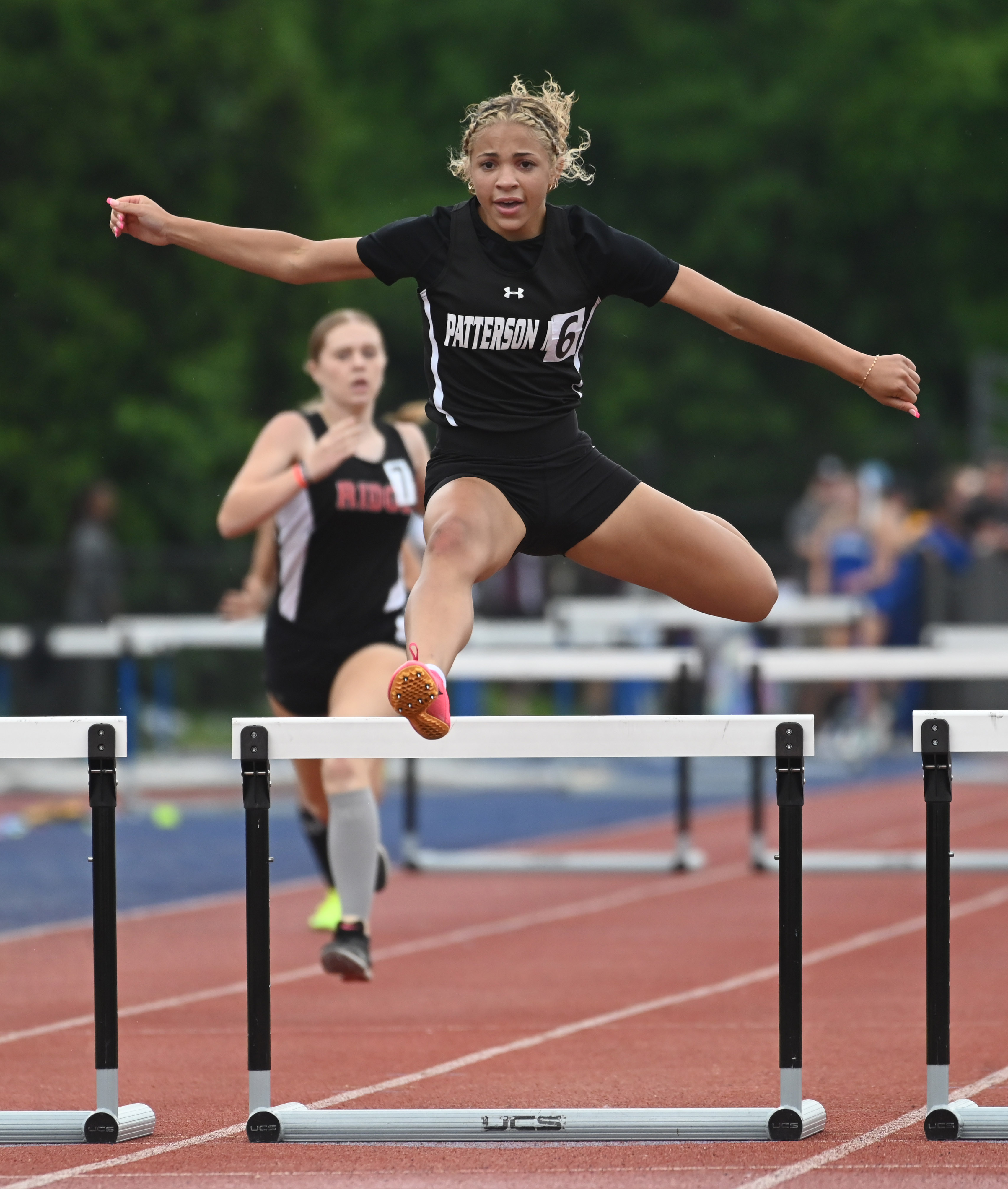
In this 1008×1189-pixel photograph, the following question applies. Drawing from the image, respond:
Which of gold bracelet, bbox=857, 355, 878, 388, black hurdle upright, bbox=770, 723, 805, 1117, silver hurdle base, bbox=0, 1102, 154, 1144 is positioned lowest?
silver hurdle base, bbox=0, 1102, 154, 1144

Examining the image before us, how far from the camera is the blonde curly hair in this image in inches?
206

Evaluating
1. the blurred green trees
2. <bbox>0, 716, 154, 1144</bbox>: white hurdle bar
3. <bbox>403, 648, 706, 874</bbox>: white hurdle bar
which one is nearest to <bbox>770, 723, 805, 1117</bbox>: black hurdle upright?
<bbox>0, 716, 154, 1144</bbox>: white hurdle bar

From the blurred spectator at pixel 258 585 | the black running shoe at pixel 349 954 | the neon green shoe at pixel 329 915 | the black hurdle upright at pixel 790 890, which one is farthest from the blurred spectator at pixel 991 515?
the black hurdle upright at pixel 790 890

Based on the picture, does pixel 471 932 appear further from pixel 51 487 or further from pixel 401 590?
pixel 51 487

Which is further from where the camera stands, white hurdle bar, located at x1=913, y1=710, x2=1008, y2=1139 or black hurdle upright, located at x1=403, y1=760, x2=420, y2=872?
black hurdle upright, located at x1=403, y1=760, x2=420, y2=872

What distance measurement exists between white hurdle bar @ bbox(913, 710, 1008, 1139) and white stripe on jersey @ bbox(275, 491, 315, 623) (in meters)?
3.00

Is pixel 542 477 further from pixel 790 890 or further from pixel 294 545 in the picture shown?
pixel 294 545

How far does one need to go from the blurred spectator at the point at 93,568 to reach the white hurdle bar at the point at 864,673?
7785mm

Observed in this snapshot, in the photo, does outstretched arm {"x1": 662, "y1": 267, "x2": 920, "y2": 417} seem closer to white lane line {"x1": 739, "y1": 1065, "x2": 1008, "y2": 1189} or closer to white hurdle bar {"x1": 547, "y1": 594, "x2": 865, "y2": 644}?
white lane line {"x1": 739, "y1": 1065, "x2": 1008, "y2": 1189}

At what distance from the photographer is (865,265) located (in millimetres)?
31766

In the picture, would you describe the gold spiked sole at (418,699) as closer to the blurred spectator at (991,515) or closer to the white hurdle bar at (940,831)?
the white hurdle bar at (940,831)

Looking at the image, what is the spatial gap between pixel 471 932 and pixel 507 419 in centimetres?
410

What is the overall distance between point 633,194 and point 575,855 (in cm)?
2125

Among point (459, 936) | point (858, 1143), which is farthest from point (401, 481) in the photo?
point (858, 1143)
